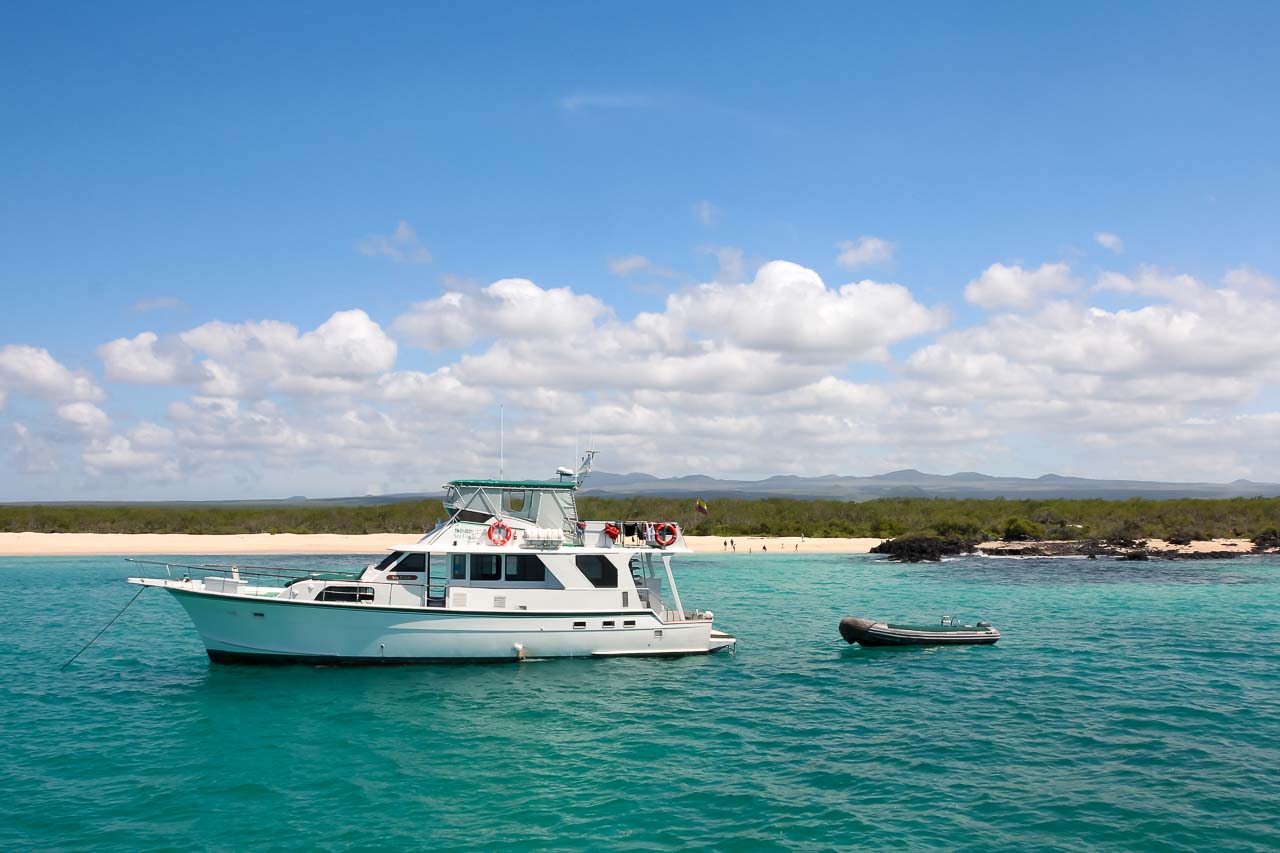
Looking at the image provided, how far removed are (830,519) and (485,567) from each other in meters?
84.0

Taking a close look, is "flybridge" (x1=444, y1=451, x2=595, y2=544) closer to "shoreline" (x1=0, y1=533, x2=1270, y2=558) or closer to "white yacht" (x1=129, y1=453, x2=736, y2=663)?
"white yacht" (x1=129, y1=453, x2=736, y2=663)

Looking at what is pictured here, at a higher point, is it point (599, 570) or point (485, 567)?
point (485, 567)

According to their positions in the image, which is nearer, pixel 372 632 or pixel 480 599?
pixel 372 632

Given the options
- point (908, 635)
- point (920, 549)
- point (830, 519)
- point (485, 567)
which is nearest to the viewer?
point (485, 567)

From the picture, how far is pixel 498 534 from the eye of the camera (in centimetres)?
2577

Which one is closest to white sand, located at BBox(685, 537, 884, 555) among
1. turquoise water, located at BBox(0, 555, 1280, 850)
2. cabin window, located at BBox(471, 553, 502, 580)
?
turquoise water, located at BBox(0, 555, 1280, 850)

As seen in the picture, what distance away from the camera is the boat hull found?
24.1 metres

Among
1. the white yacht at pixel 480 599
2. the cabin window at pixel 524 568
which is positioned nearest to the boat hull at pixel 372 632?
the white yacht at pixel 480 599

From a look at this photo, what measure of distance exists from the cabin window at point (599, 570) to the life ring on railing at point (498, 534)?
2.51 metres

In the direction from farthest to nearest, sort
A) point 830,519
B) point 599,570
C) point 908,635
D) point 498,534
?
point 830,519, point 908,635, point 599,570, point 498,534

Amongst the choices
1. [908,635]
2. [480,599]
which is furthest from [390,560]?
[908,635]

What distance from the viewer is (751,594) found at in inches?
1838

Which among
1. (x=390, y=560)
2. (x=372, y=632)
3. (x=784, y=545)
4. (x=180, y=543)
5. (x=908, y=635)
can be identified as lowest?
(x=784, y=545)

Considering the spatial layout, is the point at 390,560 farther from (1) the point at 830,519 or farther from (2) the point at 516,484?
(1) the point at 830,519
